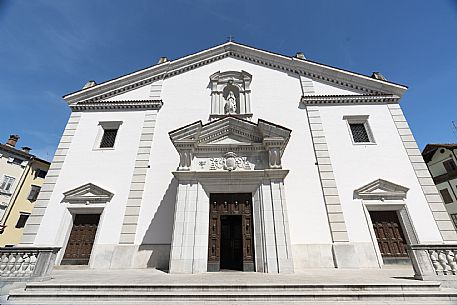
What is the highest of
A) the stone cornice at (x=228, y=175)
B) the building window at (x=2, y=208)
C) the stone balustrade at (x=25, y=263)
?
the building window at (x=2, y=208)

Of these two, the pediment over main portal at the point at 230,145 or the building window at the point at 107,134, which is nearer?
the pediment over main portal at the point at 230,145

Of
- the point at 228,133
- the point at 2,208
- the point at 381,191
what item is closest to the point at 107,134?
the point at 228,133

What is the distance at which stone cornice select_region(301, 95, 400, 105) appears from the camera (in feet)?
41.9

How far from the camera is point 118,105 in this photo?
13.6 metres

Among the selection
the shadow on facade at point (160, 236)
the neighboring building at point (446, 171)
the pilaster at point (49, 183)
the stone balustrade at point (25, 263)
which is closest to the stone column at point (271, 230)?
the shadow on facade at point (160, 236)

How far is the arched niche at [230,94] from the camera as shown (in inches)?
515

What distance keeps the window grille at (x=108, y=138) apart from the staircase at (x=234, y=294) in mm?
8523

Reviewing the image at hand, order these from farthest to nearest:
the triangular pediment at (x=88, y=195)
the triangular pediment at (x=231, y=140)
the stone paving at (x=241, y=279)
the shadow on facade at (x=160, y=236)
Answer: the triangular pediment at (x=88, y=195) → the triangular pediment at (x=231, y=140) → the shadow on facade at (x=160, y=236) → the stone paving at (x=241, y=279)

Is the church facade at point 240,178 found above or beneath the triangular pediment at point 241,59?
beneath

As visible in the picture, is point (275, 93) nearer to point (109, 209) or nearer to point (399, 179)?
point (399, 179)

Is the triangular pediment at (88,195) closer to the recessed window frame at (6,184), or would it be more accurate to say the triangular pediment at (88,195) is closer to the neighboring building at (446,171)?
the recessed window frame at (6,184)

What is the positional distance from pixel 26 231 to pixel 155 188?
638 cm

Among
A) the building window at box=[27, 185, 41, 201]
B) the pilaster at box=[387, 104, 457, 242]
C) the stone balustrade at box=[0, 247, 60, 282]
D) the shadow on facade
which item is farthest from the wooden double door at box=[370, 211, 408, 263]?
the building window at box=[27, 185, 41, 201]

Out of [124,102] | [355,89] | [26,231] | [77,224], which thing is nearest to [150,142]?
[124,102]
